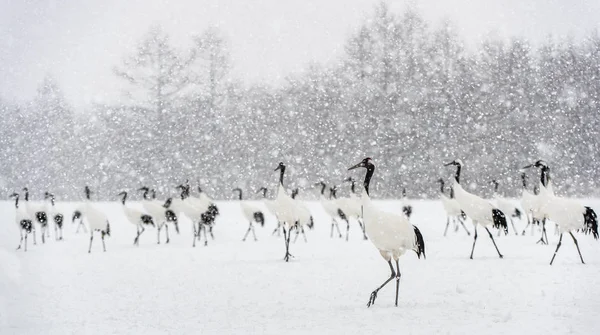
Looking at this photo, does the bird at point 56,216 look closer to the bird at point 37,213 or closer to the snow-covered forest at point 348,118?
the bird at point 37,213

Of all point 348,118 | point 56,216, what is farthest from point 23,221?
point 348,118

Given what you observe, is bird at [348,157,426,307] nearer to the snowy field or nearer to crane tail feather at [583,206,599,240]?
the snowy field

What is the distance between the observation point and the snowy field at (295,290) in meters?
4.62

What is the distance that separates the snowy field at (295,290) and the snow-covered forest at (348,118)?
537cm

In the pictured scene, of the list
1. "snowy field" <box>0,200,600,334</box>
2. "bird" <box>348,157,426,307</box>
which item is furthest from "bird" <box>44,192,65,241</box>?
"bird" <box>348,157,426,307</box>

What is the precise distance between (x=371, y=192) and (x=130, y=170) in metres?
9.27

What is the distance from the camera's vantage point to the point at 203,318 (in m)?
5.00

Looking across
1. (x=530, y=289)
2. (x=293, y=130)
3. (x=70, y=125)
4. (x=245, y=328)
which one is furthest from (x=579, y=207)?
(x=293, y=130)

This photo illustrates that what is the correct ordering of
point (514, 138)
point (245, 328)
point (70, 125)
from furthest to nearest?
point (514, 138) < point (70, 125) < point (245, 328)

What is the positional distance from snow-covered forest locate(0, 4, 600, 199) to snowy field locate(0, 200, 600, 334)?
5373 mm

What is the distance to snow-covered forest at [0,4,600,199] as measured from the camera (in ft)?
→ 51.8

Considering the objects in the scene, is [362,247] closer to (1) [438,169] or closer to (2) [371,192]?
(2) [371,192]

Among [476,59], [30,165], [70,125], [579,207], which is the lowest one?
[579,207]

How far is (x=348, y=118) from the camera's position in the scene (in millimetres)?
22078
